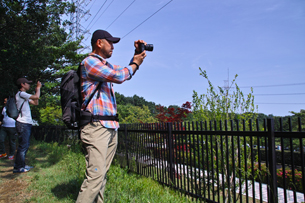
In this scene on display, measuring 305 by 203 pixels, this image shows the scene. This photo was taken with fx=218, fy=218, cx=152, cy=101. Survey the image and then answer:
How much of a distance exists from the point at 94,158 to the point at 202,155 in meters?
1.94

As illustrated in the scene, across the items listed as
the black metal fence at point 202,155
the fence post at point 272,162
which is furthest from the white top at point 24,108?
the fence post at point 272,162

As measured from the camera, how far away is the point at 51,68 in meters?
12.8

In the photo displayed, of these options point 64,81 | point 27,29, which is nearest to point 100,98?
point 64,81

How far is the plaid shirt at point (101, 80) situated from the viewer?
6.84ft

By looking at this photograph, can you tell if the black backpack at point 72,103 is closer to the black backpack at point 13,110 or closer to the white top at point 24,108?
the white top at point 24,108

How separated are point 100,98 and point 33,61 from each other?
925cm

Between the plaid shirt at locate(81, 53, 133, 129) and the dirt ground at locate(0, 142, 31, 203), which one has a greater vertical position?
the plaid shirt at locate(81, 53, 133, 129)

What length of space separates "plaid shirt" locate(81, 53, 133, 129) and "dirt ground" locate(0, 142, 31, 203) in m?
2.24

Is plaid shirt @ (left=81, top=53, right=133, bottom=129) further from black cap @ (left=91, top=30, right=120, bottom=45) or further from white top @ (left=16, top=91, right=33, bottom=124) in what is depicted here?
white top @ (left=16, top=91, right=33, bottom=124)

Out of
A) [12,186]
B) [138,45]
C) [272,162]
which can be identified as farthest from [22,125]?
[272,162]

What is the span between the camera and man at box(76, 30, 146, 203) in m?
2.00

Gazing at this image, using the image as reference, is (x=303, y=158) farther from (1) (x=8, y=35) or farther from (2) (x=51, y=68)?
(2) (x=51, y=68)

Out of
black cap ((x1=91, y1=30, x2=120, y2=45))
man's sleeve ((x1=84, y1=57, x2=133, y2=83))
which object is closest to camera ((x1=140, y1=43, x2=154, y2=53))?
black cap ((x1=91, y1=30, x2=120, y2=45))

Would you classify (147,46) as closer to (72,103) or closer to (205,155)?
(72,103)
